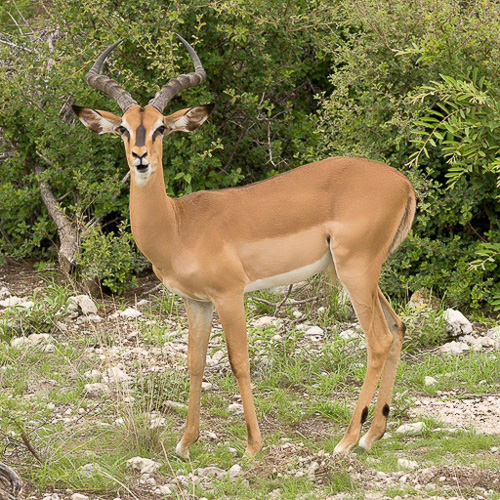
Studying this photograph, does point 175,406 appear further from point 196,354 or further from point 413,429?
point 413,429

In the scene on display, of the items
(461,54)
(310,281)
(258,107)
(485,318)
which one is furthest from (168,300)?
(461,54)

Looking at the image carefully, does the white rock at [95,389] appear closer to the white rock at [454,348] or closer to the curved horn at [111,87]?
the curved horn at [111,87]

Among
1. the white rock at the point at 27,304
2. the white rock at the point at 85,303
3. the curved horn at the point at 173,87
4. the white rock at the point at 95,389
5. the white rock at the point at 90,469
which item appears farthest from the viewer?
the white rock at the point at 85,303

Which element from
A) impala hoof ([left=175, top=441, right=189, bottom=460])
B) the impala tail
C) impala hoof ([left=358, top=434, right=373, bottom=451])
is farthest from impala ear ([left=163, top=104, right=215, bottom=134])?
impala hoof ([left=358, top=434, right=373, bottom=451])

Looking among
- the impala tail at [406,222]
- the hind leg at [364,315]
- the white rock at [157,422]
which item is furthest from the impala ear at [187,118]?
the white rock at [157,422]

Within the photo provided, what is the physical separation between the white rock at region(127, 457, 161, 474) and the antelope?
1.13 ft

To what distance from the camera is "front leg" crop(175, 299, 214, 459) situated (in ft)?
19.0

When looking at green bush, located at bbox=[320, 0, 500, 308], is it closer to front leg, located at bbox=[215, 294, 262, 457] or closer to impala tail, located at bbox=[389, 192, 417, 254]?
impala tail, located at bbox=[389, 192, 417, 254]

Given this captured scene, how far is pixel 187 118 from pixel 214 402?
6.48 ft

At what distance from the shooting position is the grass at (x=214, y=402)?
535cm

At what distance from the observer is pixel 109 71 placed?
8.98m

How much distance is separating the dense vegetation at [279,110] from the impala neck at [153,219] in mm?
2537

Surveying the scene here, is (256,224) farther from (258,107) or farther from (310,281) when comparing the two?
(258,107)

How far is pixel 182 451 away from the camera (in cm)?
575
